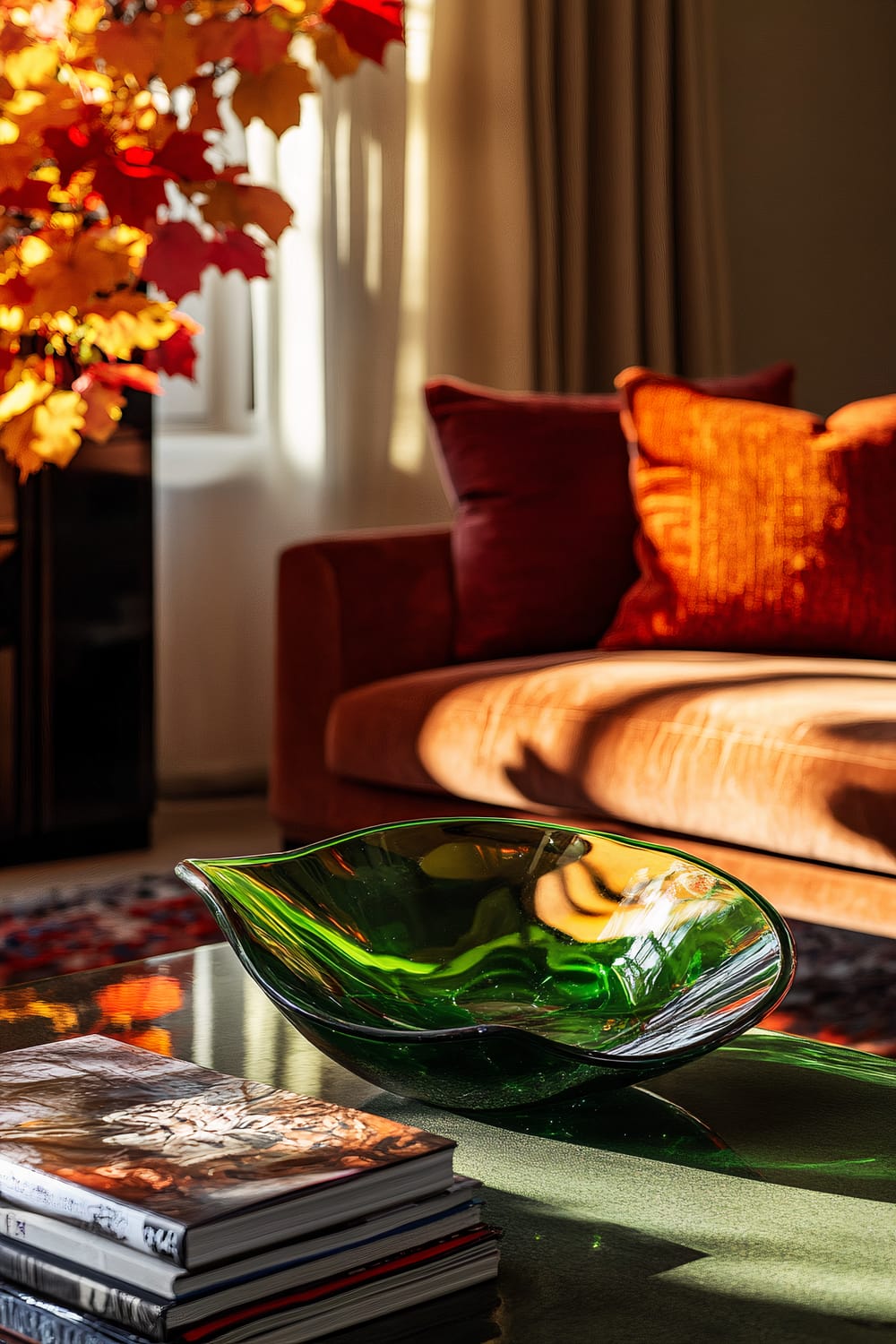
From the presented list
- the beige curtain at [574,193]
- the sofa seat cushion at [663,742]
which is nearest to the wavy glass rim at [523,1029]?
the sofa seat cushion at [663,742]

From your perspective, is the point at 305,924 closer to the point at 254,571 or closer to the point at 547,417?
the point at 547,417

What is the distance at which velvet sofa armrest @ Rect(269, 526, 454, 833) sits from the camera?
2480mm

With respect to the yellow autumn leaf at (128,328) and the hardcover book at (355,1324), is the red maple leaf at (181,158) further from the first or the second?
the hardcover book at (355,1324)

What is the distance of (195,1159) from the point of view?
2.19ft

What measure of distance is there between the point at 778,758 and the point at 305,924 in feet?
3.13

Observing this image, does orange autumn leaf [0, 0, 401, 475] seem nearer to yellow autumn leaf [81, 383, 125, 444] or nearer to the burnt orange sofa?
yellow autumn leaf [81, 383, 125, 444]

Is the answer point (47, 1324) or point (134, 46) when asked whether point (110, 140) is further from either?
point (47, 1324)

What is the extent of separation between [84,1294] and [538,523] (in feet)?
6.58

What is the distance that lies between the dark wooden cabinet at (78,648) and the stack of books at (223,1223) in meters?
2.26

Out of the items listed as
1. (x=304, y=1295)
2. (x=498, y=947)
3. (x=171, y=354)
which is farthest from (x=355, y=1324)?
(x=171, y=354)

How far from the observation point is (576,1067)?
0.83 meters

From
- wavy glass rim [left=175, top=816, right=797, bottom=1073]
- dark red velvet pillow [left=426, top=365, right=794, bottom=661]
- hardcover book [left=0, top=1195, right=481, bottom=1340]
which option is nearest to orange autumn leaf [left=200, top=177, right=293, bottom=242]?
wavy glass rim [left=175, top=816, right=797, bottom=1073]

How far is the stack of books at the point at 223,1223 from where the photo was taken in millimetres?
605

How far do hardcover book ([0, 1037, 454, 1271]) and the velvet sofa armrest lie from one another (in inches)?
66.5
